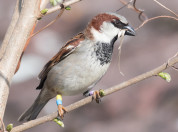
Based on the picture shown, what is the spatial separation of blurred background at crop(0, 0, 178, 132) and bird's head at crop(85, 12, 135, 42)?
1.42 meters

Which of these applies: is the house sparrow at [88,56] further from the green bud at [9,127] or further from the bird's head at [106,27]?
the green bud at [9,127]

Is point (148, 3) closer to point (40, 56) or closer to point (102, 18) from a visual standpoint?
point (40, 56)

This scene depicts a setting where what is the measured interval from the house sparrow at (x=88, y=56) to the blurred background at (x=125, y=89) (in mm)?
1251

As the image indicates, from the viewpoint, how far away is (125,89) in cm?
441

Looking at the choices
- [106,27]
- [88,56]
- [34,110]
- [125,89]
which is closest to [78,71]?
[88,56]

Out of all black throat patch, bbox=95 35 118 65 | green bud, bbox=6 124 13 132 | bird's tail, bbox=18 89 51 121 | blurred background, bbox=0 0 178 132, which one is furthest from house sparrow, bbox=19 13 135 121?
blurred background, bbox=0 0 178 132

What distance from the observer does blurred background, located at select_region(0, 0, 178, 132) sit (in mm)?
4145

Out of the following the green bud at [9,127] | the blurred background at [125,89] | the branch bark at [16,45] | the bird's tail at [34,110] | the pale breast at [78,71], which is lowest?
the blurred background at [125,89]

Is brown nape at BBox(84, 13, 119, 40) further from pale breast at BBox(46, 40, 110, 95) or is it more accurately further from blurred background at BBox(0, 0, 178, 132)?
blurred background at BBox(0, 0, 178, 132)

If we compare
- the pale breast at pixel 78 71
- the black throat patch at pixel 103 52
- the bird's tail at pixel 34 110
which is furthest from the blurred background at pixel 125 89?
the black throat patch at pixel 103 52

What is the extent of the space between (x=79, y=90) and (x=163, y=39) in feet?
7.73

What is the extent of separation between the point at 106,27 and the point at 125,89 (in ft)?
5.27

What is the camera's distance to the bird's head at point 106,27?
280 cm

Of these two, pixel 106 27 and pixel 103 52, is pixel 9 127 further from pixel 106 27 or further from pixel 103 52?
pixel 106 27
